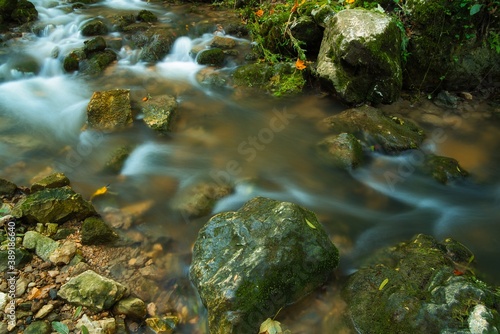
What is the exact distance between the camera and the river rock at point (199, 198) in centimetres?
406

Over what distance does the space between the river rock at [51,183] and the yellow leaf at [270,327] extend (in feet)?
9.10

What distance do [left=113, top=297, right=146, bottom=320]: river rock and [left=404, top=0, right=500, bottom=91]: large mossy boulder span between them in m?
5.37

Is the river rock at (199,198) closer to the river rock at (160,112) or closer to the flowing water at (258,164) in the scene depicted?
the flowing water at (258,164)

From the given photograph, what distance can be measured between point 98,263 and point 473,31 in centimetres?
621

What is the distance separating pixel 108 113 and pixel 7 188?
73.6 inches

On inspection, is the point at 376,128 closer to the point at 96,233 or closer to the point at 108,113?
the point at 96,233

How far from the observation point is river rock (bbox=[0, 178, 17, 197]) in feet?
13.0

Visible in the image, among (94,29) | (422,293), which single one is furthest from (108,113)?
(422,293)

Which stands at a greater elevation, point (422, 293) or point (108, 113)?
point (422, 293)

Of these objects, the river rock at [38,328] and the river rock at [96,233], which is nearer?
the river rock at [38,328]

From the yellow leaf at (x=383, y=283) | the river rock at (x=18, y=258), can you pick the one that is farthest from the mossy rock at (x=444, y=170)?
the river rock at (x=18, y=258)

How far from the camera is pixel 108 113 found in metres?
5.43

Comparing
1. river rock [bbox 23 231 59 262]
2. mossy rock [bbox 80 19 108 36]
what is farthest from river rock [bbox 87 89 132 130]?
mossy rock [bbox 80 19 108 36]

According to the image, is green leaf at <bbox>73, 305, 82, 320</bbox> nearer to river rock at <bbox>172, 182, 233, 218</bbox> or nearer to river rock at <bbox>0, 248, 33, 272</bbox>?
river rock at <bbox>0, 248, 33, 272</bbox>
